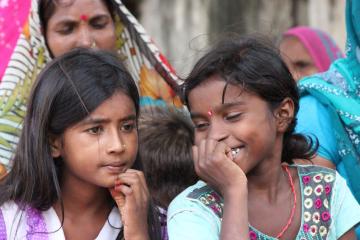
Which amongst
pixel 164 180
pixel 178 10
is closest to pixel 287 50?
pixel 178 10

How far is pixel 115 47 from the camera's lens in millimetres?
4598

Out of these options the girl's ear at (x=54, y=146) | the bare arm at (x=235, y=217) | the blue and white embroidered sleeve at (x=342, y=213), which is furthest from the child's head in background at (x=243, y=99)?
the girl's ear at (x=54, y=146)

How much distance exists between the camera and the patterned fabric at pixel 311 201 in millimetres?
3186

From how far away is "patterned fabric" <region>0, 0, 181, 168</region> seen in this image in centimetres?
409

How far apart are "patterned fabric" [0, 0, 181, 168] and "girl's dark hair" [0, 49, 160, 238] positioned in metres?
0.57

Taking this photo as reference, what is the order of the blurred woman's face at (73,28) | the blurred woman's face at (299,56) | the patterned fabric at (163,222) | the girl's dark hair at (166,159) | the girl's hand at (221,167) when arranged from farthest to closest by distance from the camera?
the blurred woman's face at (299,56) < the blurred woman's face at (73,28) < the girl's dark hair at (166,159) < the patterned fabric at (163,222) < the girl's hand at (221,167)

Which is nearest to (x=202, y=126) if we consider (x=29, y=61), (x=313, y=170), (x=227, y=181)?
(x=227, y=181)

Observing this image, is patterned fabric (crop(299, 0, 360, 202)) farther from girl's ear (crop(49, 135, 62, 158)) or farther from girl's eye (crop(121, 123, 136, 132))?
girl's ear (crop(49, 135, 62, 158))

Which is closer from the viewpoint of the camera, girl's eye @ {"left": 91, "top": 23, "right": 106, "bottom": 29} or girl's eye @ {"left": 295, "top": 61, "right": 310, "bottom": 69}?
girl's eye @ {"left": 91, "top": 23, "right": 106, "bottom": 29}

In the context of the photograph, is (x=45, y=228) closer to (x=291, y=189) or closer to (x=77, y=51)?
(x=77, y=51)

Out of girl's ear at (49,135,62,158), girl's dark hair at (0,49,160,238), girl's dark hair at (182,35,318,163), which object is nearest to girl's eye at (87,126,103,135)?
girl's dark hair at (0,49,160,238)

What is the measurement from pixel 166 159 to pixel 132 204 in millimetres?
449

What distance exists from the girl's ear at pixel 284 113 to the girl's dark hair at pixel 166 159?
55cm

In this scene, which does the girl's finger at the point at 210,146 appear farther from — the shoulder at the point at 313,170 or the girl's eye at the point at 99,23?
the girl's eye at the point at 99,23
